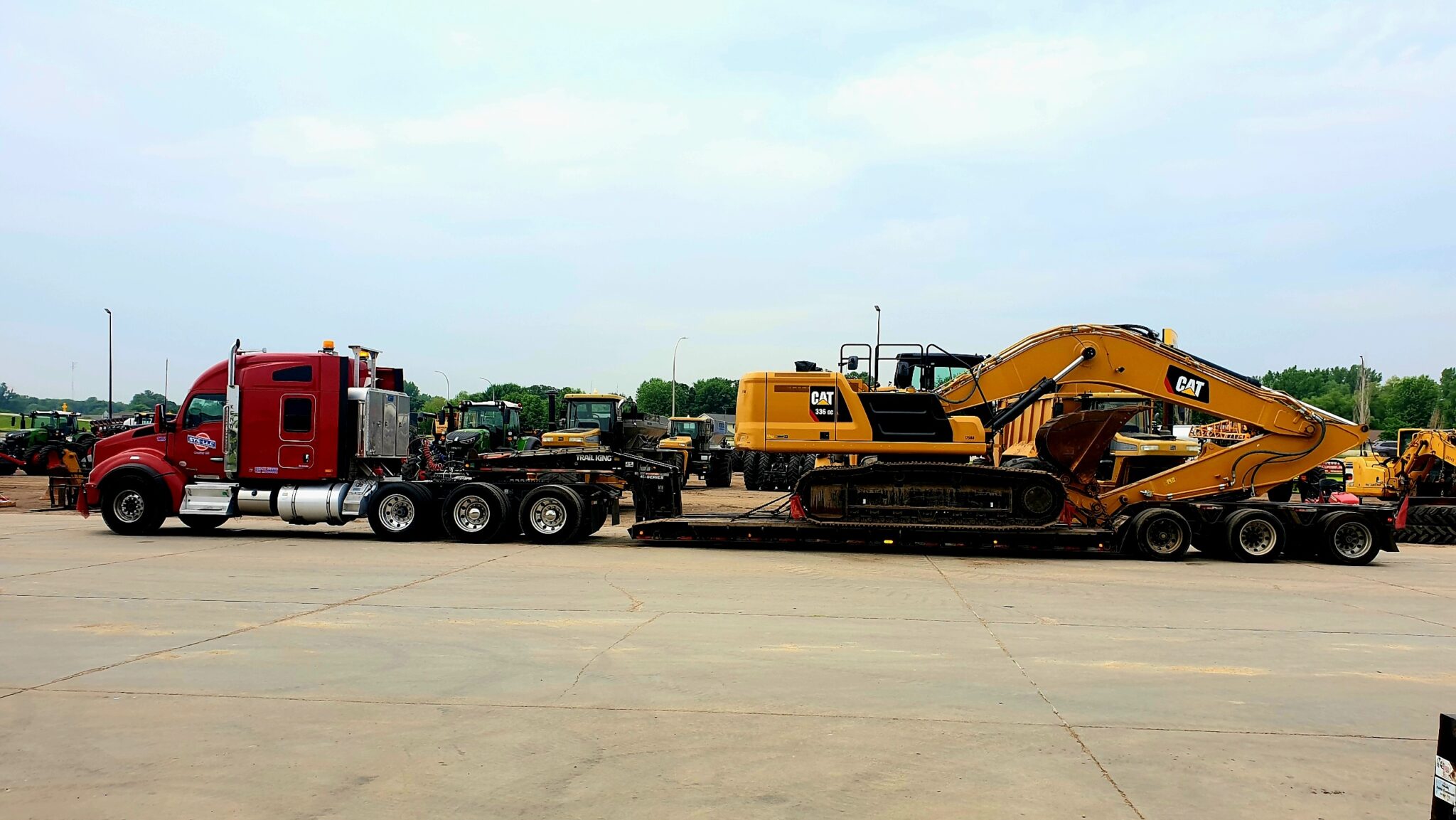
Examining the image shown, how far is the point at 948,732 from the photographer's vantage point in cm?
609

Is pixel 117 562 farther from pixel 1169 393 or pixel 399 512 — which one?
pixel 1169 393

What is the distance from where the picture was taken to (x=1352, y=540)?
16.1 m

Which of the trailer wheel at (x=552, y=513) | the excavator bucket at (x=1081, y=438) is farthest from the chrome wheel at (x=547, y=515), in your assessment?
the excavator bucket at (x=1081, y=438)

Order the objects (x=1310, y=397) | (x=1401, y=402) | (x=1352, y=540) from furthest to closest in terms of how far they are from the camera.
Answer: (x=1310, y=397), (x=1401, y=402), (x=1352, y=540)

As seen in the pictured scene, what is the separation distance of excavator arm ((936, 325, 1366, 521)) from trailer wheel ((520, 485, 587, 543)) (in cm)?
646

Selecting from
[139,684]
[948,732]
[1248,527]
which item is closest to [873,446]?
[1248,527]

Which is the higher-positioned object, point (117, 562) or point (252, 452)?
point (252, 452)

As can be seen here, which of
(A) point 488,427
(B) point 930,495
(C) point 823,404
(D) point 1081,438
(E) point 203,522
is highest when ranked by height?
(C) point 823,404

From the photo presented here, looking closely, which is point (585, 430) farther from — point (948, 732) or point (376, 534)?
point (948, 732)

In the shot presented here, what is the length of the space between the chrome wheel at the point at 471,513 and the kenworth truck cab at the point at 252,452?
161cm

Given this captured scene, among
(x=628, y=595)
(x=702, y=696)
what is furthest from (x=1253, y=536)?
(x=702, y=696)

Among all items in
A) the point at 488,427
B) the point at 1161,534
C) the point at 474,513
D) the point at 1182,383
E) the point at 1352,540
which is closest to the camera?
the point at 1161,534

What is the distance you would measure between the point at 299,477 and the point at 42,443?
28.4m

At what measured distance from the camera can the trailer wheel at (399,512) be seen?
17078 millimetres
